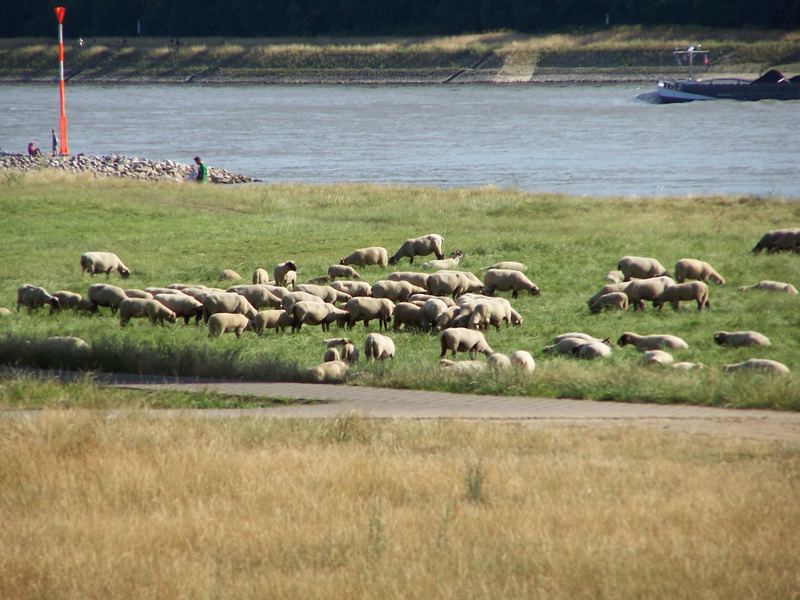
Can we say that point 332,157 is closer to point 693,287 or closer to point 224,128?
point 224,128

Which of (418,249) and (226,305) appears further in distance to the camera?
(418,249)

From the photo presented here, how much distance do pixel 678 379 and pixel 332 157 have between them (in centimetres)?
5141

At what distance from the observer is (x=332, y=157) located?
65.3m

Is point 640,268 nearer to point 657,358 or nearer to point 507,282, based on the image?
point 507,282

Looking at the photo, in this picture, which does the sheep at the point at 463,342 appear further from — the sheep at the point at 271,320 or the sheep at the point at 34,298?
the sheep at the point at 34,298

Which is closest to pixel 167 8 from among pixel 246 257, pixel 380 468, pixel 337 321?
pixel 246 257

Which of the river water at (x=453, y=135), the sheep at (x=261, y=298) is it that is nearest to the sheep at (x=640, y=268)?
the sheep at (x=261, y=298)

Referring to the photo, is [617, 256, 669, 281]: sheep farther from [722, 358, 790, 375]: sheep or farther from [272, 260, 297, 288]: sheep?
[722, 358, 790, 375]: sheep

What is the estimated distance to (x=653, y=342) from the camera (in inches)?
727

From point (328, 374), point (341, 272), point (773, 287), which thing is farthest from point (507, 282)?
point (328, 374)

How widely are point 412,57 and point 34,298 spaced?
106521 millimetres

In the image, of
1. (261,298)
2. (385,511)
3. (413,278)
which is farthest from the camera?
(413,278)

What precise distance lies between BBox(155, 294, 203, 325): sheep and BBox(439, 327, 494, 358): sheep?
4.62m

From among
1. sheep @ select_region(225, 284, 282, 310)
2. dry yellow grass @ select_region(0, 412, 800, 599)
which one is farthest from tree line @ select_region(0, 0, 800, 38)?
dry yellow grass @ select_region(0, 412, 800, 599)
